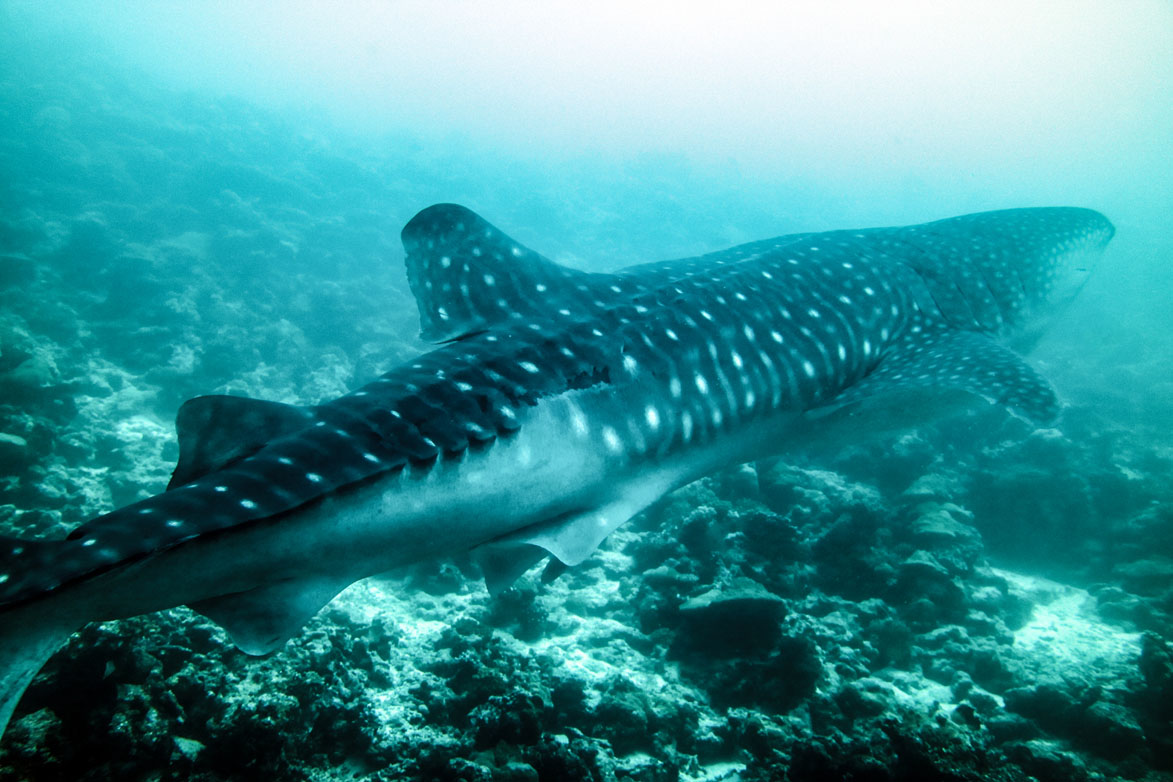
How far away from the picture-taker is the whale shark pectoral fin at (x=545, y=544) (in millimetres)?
2838

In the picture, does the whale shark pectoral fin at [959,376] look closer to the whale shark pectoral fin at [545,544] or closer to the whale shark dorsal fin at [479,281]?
the whale shark dorsal fin at [479,281]

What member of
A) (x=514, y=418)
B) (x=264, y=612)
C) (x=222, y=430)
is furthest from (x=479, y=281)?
(x=264, y=612)

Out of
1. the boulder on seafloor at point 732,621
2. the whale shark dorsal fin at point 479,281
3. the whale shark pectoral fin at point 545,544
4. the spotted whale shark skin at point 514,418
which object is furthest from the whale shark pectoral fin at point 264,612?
the boulder on seafloor at point 732,621

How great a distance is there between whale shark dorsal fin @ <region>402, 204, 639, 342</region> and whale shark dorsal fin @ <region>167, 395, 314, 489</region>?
1331 millimetres

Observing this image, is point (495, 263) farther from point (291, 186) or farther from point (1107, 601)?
point (291, 186)

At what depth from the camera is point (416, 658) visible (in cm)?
536

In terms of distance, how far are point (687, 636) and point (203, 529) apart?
4.61 metres

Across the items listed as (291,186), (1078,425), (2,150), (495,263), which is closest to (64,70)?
(2,150)

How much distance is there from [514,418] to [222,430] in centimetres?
138

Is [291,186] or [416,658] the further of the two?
[291,186]

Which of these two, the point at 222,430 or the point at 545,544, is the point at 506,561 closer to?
the point at 545,544

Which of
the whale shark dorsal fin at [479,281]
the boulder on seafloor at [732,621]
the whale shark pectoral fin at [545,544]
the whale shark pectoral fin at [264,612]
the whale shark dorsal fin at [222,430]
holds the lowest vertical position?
the boulder on seafloor at [732,621]

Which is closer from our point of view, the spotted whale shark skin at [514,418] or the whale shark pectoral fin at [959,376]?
the spotted whale shark skin at [514,418]

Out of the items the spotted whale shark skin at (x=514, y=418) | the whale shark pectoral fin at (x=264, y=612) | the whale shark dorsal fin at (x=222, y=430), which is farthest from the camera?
the whale shark dorsal fin at (x=222, y=430)
